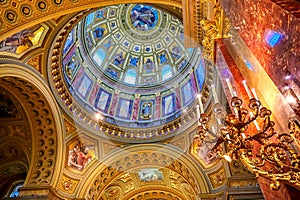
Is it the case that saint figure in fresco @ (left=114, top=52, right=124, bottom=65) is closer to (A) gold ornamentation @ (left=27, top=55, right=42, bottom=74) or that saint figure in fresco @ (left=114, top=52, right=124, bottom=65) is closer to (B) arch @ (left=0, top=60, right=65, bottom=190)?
(B) arch @ (left=0, top=60, right=65, bottom=190)

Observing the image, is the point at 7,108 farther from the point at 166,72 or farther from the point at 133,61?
the point at 166,72

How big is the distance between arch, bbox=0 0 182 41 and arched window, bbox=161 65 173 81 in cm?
877

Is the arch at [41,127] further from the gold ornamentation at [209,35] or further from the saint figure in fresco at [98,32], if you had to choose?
the gold ornamentation at [209,35]

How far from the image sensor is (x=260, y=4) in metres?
3.03

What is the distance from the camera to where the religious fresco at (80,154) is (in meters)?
11.5

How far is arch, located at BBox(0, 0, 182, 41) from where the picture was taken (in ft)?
21.7

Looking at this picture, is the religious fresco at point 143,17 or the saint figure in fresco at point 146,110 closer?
the saint figure in fresco at point 146,110

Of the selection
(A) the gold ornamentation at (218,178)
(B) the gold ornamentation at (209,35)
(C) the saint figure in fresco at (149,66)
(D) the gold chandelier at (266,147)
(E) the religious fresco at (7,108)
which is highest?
(C) the saint figure in fresco at (149,66)

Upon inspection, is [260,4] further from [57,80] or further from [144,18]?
[144,18]

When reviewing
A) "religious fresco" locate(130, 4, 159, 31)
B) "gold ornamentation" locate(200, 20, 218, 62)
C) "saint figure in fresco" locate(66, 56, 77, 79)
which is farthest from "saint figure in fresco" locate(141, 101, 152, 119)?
"gold ornamentation" locate(200, 20, 218, 62)

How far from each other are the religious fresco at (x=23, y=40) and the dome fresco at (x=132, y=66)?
2.83m

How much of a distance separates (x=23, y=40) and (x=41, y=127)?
3.94 metres

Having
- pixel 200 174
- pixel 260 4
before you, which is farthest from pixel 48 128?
pixel 260 4

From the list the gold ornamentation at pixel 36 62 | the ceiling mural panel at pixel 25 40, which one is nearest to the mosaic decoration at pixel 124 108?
the gold ornamentation at pixel 36 62
